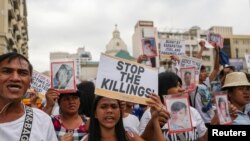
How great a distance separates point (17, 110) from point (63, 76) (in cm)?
185

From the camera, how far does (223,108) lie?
154 inches

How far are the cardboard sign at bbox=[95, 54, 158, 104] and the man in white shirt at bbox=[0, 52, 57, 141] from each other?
0.72 m

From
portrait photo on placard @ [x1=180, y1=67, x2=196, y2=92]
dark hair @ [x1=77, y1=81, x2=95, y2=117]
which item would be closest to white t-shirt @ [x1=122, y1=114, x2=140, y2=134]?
dark hair @ [x1=77, y1=81, x2=95, y2=117]

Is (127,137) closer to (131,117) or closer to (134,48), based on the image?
(131,117)

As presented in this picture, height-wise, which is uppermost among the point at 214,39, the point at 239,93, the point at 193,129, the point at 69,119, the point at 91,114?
the point at 214,39

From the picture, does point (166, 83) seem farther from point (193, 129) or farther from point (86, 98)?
point (86, 98)

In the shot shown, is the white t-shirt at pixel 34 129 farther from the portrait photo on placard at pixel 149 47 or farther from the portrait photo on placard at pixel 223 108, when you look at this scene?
the portrait photo on placard at pixel 149 47

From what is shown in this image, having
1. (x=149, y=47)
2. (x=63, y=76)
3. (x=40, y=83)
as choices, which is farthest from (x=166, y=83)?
(x=149, y=47)

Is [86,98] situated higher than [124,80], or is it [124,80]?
[124,80]

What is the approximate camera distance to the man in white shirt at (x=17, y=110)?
2.43 meters

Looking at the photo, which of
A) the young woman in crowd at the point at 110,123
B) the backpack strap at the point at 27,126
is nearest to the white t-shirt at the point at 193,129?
the young woman in crowd at the point at 110,123

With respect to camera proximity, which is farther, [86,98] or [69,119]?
[86,98]

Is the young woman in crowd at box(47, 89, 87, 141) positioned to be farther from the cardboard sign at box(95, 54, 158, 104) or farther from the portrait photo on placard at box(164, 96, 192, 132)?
the portrait photo on placard at box(164, 96, 192, 132)

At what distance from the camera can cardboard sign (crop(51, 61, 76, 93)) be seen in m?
4.21
